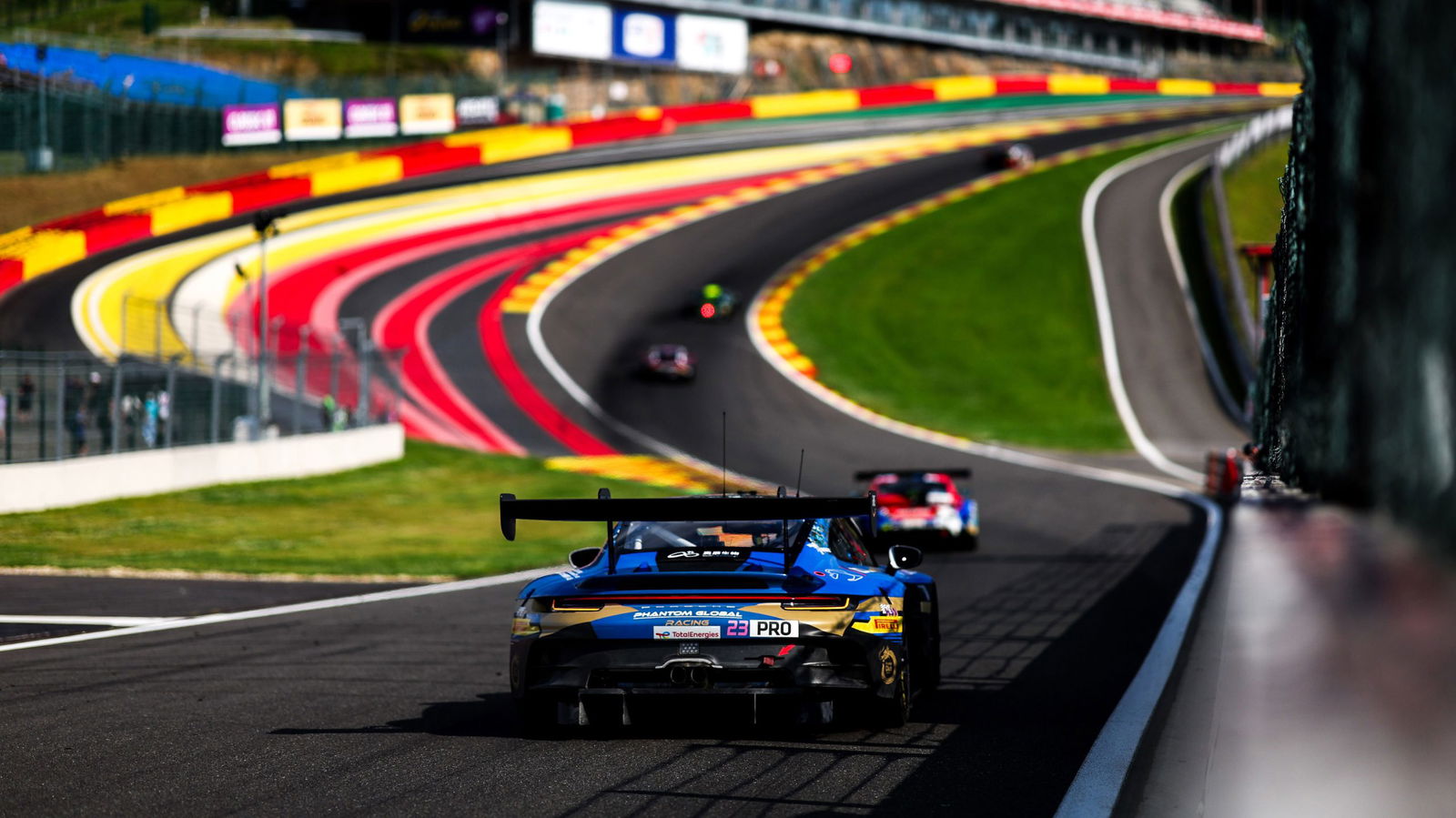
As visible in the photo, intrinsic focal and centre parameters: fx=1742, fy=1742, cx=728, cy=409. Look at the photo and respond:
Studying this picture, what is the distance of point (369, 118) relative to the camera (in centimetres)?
6381

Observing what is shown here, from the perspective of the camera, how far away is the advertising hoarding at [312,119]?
60.6m

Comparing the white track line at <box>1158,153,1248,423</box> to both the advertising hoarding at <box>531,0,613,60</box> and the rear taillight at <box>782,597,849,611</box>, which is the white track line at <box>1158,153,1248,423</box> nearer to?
the advertising hoarding at <box>531,0,613,60</box>

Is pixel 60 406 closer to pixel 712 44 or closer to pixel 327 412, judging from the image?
pixel 327 412

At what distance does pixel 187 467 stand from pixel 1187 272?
36703mm

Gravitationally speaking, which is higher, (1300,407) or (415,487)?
(1300,407)

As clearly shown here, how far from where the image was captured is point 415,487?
3144 cm

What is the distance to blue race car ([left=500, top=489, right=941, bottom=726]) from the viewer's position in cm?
795

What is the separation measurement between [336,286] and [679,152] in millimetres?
22112

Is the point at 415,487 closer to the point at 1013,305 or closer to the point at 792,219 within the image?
the point at 1013,305

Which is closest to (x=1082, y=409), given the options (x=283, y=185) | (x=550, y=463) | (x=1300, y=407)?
(x=550, y=463)

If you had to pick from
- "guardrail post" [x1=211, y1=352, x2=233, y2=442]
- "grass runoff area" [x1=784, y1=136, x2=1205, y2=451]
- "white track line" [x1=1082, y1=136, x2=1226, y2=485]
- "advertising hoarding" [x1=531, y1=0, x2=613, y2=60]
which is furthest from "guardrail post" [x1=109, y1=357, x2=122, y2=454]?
"advertising hoarding" [x1=531, y1=0, x2=613, y2=60]

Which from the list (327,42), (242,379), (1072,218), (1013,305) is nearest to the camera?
(242,379)

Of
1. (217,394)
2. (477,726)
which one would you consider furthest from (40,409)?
(477,726)

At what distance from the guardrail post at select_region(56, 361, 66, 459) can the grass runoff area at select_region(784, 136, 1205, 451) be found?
24549mm
